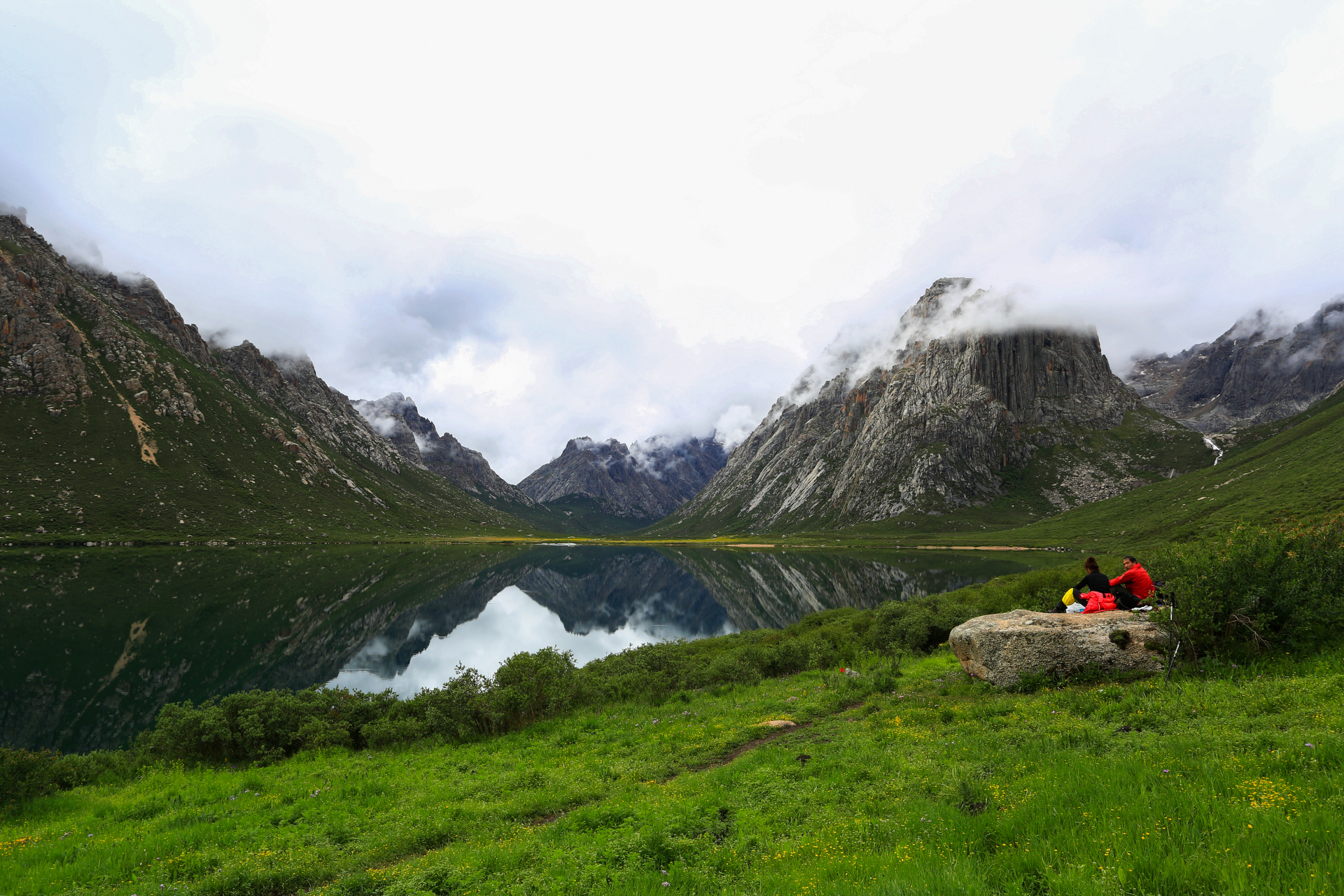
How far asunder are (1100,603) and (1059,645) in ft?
12.5

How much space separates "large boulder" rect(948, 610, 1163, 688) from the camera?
16938mm

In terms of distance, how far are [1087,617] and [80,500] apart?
222 m

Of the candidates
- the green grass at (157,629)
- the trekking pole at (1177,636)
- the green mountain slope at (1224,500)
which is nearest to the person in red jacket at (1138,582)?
the trekking pole at (1177,636)

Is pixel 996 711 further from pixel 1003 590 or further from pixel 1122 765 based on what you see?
pixel 1003 590

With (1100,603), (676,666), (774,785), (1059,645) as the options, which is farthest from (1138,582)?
(676,666)

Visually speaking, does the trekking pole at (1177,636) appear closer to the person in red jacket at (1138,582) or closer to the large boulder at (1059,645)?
the large boulder at (1059,645)

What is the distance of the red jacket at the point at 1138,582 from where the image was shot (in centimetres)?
2055

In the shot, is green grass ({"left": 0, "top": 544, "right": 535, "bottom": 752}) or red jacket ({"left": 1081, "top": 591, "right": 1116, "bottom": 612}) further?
green grass ({"left": 0, "top": 544, "right": 535, "bottom": 752})

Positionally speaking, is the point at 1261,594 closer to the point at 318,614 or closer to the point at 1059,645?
the point at 1059,645

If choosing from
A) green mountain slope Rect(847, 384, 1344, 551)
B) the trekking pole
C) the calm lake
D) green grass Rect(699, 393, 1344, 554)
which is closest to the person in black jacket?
the trekking pole

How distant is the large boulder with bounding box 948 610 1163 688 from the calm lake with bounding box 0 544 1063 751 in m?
40.8

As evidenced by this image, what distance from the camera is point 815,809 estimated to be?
10.8 m

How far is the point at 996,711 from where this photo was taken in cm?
1574

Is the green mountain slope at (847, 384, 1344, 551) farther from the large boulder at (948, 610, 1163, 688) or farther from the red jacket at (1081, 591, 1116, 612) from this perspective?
the large boulder at (948, 610, 1163, 688)
